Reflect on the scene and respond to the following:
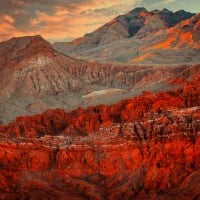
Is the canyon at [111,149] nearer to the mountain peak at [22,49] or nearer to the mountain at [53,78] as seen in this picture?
the mountain at [53,78]

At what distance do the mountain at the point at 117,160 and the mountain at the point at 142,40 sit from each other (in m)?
54.5

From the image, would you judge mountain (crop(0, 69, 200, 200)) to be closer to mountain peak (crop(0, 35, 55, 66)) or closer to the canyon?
the canyon

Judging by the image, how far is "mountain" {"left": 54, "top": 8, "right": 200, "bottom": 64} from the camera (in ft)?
369

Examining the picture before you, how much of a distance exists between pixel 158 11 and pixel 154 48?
35030 mm

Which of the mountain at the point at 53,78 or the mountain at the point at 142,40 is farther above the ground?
the mountain at the point at 142,40

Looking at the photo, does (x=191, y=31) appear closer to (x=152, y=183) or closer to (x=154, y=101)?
(x=154, y=101)

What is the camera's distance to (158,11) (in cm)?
15675

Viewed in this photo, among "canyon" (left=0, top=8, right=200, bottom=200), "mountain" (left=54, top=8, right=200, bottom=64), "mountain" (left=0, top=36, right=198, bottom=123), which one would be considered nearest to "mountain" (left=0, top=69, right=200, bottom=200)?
"canyon" (left=0, top=8, right=200, bottom=200)

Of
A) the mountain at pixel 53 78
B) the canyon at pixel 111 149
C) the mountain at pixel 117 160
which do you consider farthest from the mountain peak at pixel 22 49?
the mountain at pixel 117 160

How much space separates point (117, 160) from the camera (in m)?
42.6

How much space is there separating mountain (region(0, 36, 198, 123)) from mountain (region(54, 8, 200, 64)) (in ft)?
44.9

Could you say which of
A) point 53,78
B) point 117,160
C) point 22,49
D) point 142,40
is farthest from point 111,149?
point 142,40

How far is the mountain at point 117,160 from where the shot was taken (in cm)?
4003

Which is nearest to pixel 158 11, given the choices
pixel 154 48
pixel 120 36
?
pixel 120 36
